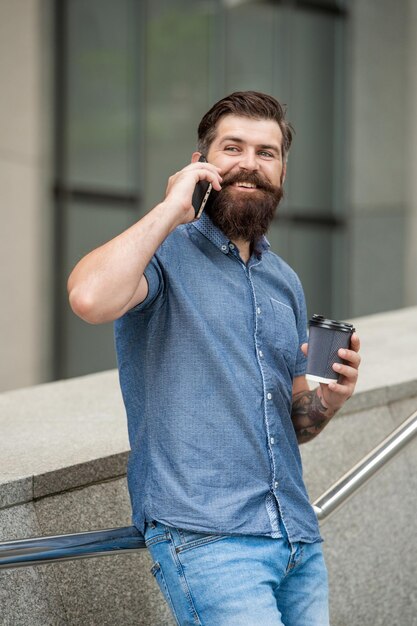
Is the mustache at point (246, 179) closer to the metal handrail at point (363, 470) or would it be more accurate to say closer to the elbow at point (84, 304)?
the elbow at point (84, 304)

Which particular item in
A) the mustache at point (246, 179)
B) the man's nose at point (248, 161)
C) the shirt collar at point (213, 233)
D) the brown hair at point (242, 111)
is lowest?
the shirt collar at point (213, 233)

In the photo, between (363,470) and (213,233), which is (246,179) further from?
(363,470)

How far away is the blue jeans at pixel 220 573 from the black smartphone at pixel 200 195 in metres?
0.77

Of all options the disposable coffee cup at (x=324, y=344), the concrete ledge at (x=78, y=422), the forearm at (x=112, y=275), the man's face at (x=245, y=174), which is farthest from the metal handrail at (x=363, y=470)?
the forearm at (x=112, y=275)

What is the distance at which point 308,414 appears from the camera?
288 centimetres

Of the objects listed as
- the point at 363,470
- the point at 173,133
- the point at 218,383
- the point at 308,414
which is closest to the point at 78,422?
the point at 363,470

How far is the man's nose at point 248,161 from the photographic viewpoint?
267cm

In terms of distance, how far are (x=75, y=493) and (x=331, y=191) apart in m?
10.5

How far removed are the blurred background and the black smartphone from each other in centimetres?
723

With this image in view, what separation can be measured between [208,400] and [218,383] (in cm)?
5

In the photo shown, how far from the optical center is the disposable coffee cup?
2596 mm

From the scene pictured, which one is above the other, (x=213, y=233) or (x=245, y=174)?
(x=245, y=174)

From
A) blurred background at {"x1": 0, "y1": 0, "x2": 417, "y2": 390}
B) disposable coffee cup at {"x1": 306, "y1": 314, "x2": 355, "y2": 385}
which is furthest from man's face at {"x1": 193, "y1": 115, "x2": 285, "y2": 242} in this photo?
blurred background at {"x1": 0, "y1": 0, "x2": 417, "y2": 390}

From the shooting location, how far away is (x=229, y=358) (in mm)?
2523
